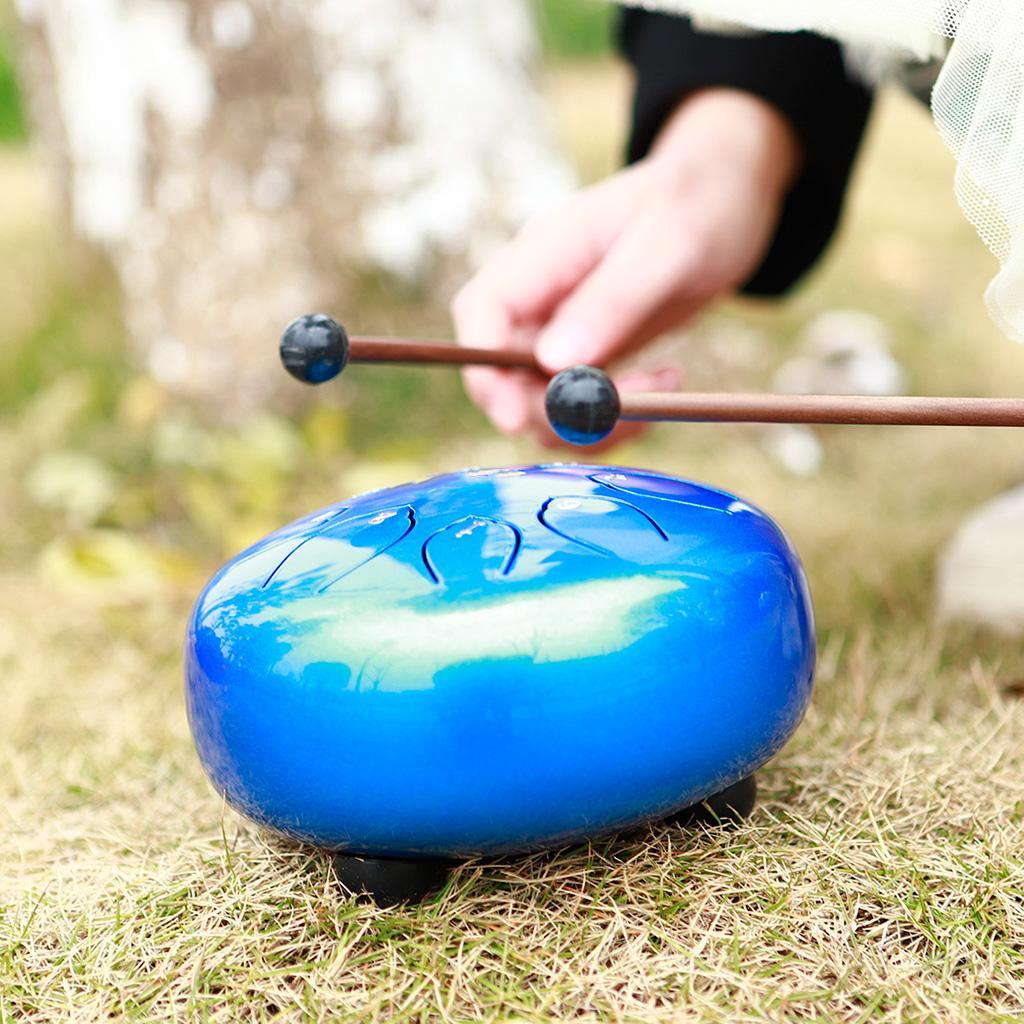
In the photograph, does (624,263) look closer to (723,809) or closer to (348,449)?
(723,809)

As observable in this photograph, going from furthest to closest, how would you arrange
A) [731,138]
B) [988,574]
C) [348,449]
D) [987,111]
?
1. [348,449]
2. [731,138]
3. [988,574]
4. [987,111]

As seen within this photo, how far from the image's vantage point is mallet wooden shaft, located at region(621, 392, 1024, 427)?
100 cm

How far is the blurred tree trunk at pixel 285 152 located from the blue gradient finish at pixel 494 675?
70.8 inches

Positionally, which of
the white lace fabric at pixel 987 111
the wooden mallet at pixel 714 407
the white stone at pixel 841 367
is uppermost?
the white lace fabric at pixel 987 111

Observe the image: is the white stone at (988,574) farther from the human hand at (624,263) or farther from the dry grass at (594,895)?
the human hand at (624,263)

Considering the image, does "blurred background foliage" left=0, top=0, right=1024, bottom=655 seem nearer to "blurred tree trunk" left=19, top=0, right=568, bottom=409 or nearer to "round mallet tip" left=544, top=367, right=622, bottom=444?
"blurred tree trunk" left=19, top=0, right=568, bottom=409

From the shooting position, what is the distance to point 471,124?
2.79 m

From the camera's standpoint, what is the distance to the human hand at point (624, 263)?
1.57 meters

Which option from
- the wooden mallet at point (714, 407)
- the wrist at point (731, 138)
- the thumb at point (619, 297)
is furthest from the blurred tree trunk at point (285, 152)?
the wooden mallet at point (714, 407)

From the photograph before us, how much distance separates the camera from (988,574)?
1729 millimetres

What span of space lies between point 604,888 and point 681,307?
1.02 meters

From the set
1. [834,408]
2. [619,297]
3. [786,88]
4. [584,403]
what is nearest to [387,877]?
[584,403]

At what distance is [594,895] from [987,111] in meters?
0.78

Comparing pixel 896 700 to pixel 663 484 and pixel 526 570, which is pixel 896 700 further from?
pixel 526 570
